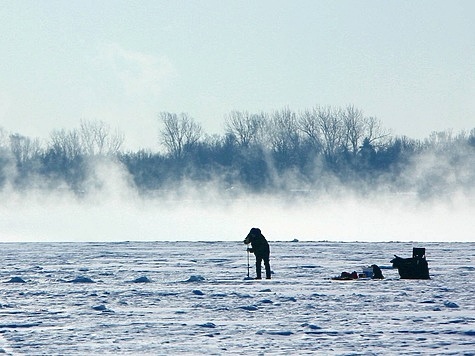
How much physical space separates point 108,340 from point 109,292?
285 inches

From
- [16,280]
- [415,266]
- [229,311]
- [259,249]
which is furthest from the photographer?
[259,249]

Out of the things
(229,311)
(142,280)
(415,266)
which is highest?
(415,266)

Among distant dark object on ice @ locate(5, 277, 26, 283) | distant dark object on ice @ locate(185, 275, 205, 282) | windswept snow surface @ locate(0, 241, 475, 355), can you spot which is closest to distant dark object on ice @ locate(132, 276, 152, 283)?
windswept snow surface @ locate(0, 241, 475, 355)

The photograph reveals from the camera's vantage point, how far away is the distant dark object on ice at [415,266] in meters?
24.5

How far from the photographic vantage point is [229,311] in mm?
17594

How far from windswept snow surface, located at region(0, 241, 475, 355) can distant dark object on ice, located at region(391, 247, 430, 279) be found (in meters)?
0.29

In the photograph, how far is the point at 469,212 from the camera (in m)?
90.6

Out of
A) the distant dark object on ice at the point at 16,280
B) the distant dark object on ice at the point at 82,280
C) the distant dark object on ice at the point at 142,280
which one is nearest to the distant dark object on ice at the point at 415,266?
the distant dark object on ice at the point at 142,280

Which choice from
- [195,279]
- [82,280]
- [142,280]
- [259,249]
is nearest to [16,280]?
[82,280]

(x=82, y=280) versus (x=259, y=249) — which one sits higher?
(x=259, y=249)

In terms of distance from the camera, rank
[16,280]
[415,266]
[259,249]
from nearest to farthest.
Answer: [16,280] < [415,266] < [259,249]

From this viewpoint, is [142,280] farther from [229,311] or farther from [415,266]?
[229,311]

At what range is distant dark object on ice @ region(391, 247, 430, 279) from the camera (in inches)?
966

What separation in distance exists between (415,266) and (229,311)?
8.19 metres
